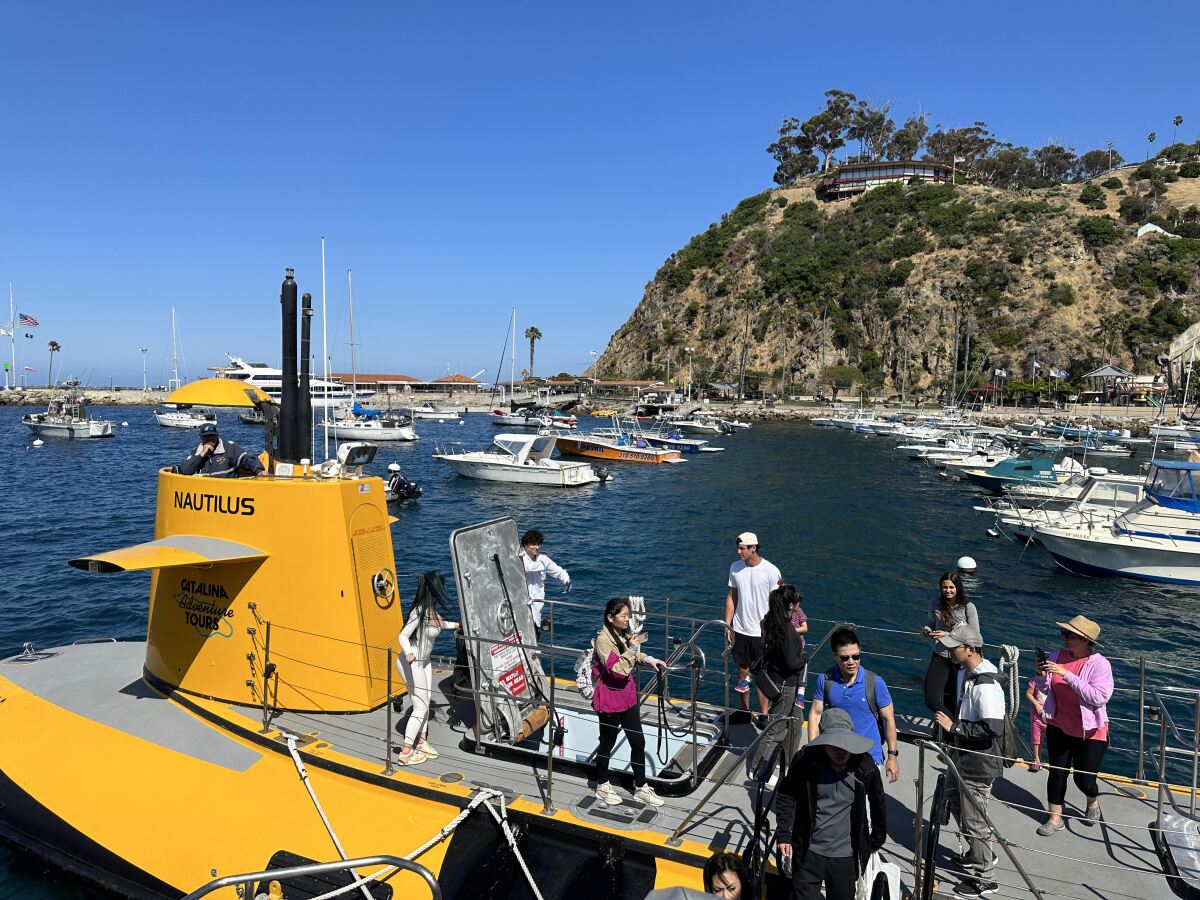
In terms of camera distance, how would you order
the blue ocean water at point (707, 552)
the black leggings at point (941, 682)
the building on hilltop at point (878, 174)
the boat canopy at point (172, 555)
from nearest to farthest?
the boat canopy at point (172, 555) → the black leggings at point (941, 682) → the blue ocean water at point (707, 552) → the building on hilltop at point (878, 174)

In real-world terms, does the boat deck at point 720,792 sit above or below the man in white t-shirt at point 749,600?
below

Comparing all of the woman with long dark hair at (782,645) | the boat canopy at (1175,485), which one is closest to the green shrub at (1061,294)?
the boat canopy at (1175,485)

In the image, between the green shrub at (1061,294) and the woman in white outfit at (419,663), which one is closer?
the woman in white outfit at (419,663)

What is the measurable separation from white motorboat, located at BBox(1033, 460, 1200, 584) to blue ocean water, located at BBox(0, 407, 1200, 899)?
21.7 inches

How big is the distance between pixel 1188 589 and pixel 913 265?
94.1m

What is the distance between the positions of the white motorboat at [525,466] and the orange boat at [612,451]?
9.93 m

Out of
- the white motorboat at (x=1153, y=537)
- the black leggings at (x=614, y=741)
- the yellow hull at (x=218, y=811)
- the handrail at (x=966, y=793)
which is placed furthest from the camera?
the white motorboat at (x=1153, y=537)

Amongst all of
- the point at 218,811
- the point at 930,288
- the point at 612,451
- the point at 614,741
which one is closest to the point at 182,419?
the point at 612,451

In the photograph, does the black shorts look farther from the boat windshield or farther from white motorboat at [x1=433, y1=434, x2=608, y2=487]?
white motorboat at [x1=433, y1=434, x2=608, y2=487]

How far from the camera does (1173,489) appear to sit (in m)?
24.0

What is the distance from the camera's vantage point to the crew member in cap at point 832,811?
4.34 metres

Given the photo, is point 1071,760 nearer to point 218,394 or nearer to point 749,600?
point 749,600

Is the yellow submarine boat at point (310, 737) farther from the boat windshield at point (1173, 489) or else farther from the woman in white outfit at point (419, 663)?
the boat windshield at point (1173, 489)

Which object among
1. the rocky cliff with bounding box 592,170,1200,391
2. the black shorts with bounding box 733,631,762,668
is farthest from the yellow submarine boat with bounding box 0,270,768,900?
the rocky cliff with bounding box 592,170,1200,391
